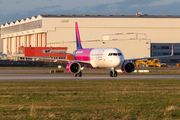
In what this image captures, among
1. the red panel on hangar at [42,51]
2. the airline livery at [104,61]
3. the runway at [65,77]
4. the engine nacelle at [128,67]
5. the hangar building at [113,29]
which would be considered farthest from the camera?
the hangar building at [113,29]

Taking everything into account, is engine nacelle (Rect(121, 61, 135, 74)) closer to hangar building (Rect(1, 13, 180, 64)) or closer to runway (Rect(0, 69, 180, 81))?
runway (Rect(0, 69, 180, 81))

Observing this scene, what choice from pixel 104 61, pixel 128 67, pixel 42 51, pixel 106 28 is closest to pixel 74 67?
pixel 104 61

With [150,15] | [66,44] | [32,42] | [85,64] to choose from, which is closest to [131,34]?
[150,15]

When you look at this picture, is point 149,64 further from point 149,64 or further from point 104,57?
point 104,57

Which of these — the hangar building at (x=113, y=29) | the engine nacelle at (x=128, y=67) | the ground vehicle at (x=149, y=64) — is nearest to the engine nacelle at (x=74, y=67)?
the engine nacelle at (x=128, y=67)

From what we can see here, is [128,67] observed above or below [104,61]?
below

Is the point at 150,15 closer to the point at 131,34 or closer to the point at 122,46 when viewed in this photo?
the point at 131,34

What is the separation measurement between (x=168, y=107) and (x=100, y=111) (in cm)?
373

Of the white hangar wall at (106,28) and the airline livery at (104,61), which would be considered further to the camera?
the white hangar wall at (106,28)

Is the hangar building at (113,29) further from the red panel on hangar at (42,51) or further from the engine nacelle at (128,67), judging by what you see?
the engine nacelle at (128,67)

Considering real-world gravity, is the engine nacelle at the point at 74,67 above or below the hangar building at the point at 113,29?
below

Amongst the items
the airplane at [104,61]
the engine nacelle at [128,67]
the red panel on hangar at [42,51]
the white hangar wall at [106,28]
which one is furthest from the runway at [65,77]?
the white hangar wall at [106,28]

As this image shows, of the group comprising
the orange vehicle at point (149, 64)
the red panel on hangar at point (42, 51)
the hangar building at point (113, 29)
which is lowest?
the orange vehicle at point (149, 64)

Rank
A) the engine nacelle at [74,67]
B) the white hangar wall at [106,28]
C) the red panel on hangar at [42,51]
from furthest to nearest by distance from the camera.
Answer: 1. the white hangar wall at [106,28]
2. the red panel on hangar at [42,51]
3. the engine nacelle at [74,67]
